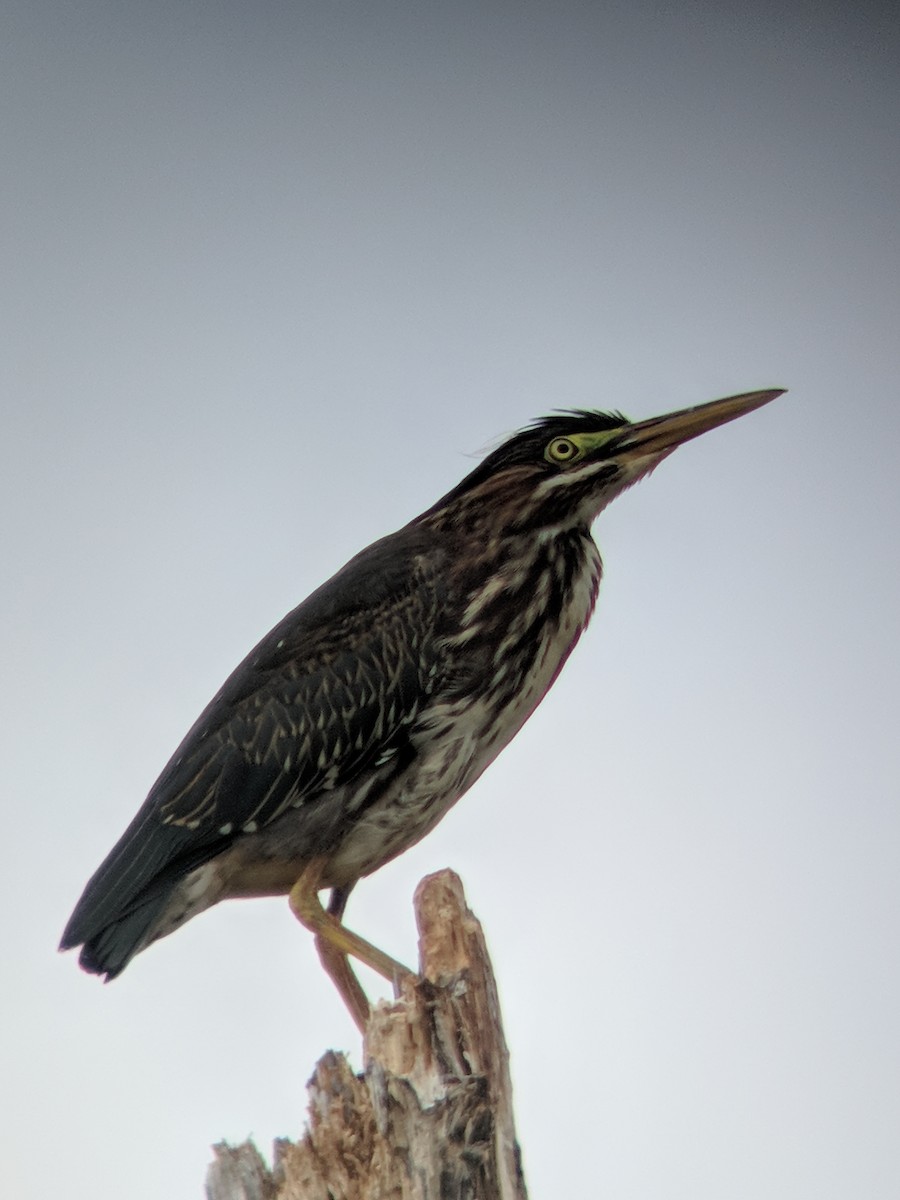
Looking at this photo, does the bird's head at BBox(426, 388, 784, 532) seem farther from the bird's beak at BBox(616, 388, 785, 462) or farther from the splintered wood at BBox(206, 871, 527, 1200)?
the splintered wood at BBox(206, 871, 527, 1200)

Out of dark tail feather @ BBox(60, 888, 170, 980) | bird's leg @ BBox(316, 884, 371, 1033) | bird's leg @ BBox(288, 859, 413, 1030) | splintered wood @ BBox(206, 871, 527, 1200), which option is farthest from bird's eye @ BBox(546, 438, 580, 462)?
splintered wood @ BBox(206, 871, 527, 1200)

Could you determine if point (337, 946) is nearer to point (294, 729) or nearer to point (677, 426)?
point (294, 729)

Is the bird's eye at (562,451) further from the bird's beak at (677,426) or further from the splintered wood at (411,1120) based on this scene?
the splintered wood at (411,1120)

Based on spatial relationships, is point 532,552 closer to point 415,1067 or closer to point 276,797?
point 276,797

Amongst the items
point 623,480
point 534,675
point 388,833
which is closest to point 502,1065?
point 388,833

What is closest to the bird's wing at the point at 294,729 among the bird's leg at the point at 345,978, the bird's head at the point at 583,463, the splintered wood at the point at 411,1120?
the bird's head at the point at 583,463

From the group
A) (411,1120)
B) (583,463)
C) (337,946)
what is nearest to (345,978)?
(337,946)
